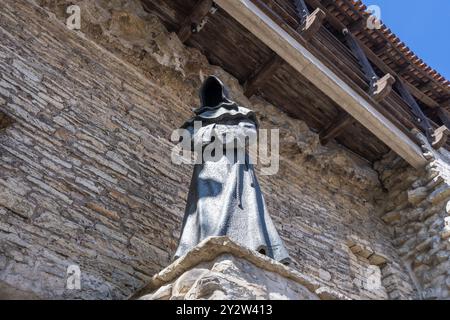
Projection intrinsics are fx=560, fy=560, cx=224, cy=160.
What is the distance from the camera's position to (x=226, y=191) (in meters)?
3.48

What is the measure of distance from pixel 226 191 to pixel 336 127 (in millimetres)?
4009

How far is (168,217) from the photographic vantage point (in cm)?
445

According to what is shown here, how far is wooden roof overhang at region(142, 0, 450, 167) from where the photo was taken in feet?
20.1

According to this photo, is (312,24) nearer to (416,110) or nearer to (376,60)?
(376,60)

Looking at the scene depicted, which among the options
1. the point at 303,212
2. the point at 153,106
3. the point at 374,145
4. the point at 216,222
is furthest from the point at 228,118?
the point at 374,145

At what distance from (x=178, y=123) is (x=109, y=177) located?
1482 millimetres

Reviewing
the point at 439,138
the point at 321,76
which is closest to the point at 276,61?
the point at 321,76

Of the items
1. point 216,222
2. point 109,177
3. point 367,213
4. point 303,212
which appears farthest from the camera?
point 367,213

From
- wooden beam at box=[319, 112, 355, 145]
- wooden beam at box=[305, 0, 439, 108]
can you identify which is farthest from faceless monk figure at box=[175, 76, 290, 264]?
wooden beam at box=[305, 0, 439, 108]

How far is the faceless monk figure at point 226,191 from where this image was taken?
3.22 m

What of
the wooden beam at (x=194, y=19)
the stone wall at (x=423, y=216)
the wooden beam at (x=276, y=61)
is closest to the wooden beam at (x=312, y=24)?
the wooden beam at (x=276, y=61)

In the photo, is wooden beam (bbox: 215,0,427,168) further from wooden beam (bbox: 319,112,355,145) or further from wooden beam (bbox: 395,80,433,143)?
wooden beam (bbox: 395,80,433,143)

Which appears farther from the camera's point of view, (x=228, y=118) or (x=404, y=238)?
(x=404, y=238)
